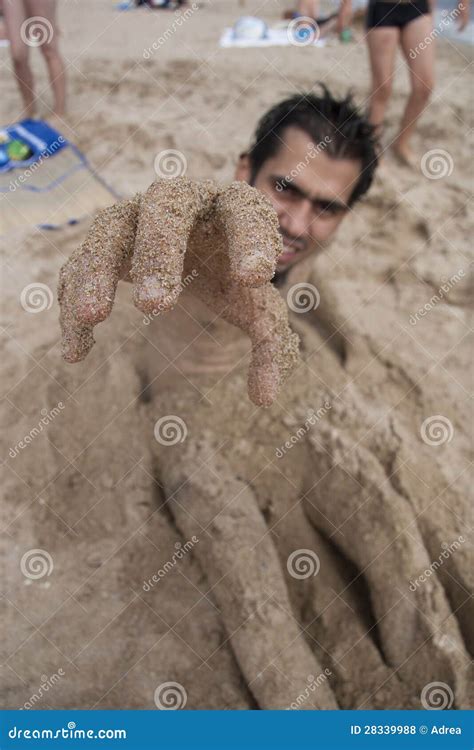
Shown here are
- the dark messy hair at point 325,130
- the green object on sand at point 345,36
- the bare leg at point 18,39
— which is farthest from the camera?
the green object on sand at point 345,36

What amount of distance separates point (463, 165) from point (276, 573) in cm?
248

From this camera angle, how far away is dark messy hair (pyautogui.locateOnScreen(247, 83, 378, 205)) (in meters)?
1.86

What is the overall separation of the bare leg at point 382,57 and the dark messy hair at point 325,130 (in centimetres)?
114

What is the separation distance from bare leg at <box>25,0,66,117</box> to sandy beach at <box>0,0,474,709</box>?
4.32 feet

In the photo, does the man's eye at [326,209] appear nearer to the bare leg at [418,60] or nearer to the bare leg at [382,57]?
the bare leg at [382,57]

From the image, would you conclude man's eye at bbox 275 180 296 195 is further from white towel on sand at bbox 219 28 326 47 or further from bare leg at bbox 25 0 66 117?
white towel on sand at bbox 219 28 326 47

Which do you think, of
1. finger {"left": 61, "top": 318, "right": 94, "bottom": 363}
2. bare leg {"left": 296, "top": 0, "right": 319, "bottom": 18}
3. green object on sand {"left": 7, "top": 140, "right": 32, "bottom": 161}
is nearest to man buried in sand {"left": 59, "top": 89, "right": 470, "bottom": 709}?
finger {"left": 61, "top": 318, "right": 94, "bottom": 363}

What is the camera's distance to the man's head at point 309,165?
69.0 inches

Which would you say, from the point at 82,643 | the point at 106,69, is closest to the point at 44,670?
the point at 82,643

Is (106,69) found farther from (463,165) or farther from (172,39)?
(463,165)

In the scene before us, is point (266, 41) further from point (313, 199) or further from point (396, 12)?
point (313, 199)

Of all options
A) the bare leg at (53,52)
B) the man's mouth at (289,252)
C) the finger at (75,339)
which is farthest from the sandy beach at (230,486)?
the bare leg at (53,52)

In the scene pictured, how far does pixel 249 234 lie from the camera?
82 centimetres

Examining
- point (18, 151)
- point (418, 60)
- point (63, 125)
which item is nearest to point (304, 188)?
point (418, 60)
